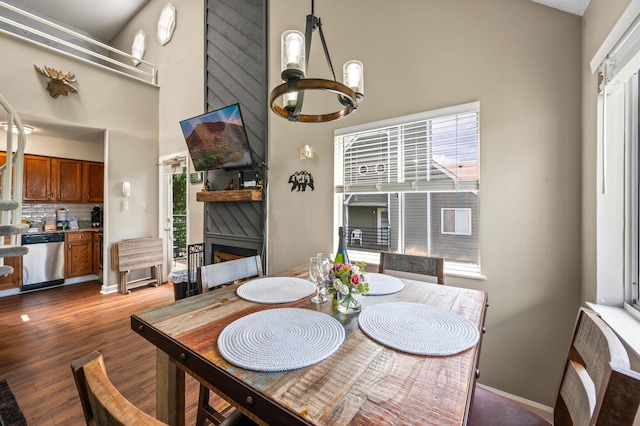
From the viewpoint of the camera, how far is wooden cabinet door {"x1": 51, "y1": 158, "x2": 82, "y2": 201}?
4516 millimetres

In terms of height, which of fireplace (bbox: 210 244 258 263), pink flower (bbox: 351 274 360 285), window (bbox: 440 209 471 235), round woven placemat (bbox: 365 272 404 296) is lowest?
fireplace (bbox: 210 244 258 263)

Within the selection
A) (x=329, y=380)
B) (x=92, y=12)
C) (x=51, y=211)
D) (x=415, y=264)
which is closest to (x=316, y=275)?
(x=329, y=380)

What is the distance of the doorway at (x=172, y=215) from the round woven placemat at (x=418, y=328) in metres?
4.39

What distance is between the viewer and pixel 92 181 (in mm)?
4965

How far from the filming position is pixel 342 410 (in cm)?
59

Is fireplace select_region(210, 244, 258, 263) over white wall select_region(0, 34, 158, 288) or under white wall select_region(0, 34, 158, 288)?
under

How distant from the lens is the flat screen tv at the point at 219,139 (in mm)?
3087

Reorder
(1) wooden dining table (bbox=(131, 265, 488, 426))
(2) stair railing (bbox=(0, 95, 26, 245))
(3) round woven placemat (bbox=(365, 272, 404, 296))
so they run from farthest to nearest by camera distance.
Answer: (2) stair railing (bbox=(0, 95, 26, 245)), (3) round woven placemat (bbox=(365, 272, 404, 296)), (1) wooden dining table (bbox=(131, 265, 488, 426))

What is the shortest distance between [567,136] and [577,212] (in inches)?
17.8

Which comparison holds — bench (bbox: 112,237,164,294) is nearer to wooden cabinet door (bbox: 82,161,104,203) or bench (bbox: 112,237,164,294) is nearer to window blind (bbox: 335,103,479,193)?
wooden cabinet door (bbox: 82,161,104,203)

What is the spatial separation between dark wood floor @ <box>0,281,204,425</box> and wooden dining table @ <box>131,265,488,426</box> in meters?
1.07

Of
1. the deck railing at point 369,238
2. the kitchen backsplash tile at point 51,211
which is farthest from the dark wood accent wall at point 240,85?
the kitchen backsplash tile at point 51,211

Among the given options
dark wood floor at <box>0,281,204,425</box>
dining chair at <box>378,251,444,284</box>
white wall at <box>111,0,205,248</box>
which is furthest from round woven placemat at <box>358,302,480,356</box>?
white wall at <box>111,0,205,248</box>

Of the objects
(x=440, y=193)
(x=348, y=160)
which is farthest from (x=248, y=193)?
(x=440, y=193)
